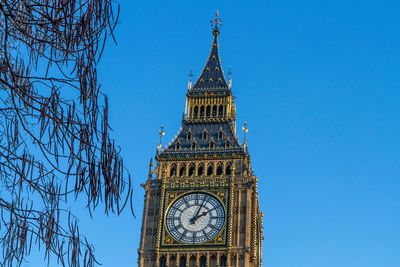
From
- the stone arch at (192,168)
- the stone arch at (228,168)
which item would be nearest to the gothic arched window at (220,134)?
the stone arch at (228,168)

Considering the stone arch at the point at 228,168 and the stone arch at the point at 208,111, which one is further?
the stone arch at the point at 208,111

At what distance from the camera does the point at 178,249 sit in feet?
242

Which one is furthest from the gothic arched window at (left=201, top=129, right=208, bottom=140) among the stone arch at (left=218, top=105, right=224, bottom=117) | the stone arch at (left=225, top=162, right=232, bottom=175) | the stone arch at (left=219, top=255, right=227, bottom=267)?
the stone arch at (left=219, top=255, right=227, bottom=267)

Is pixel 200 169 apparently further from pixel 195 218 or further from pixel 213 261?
pixel 213 261

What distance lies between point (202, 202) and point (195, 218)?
1977 millimetres

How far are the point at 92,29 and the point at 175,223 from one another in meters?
65.0

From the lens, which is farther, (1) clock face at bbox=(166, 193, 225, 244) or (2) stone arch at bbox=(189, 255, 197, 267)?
(1) clock face at bbox=(166, 193, 225, 244)

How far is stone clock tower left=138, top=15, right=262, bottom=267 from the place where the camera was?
73.2 meters

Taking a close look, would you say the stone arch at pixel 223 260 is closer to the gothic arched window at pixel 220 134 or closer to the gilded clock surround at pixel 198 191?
the gilded clock surround at pixel 198 191

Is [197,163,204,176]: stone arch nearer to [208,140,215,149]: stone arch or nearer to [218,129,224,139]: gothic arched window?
[208,140,215,149]: stone arch

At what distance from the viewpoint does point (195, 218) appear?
245 ft

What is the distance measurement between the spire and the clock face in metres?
16.1

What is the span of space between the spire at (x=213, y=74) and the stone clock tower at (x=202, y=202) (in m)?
4.16

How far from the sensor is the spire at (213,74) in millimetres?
87750
